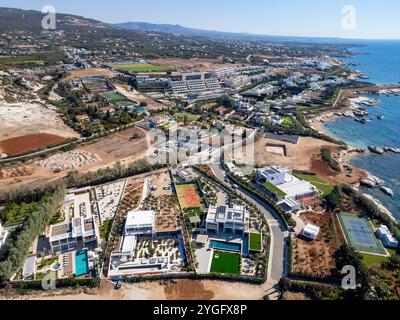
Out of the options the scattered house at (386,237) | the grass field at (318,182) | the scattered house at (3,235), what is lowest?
the scattered house at (3,235)

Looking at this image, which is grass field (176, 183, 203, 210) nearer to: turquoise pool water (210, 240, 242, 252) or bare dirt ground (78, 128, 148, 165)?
turquoise pool water (210, 240, 242, 252)

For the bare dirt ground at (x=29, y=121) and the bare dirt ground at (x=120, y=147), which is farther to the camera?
the bare dirt ground at (x=29, y=121)

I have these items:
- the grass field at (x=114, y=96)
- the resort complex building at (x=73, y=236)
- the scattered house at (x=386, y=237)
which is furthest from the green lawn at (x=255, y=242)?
the grass field at (x=114, y=96)

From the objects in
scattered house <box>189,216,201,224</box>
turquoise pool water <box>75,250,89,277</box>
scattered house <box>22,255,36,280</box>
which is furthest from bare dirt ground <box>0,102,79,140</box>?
scattered house <box>189,216,201,224</box>

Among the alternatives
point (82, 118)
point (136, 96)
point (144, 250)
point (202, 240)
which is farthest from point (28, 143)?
point (202, 240)

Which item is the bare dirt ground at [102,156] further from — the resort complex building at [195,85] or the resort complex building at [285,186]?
the resort complex building at [195,85]
